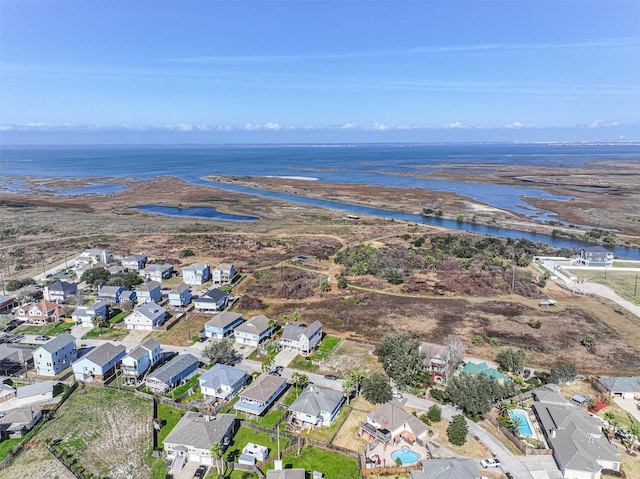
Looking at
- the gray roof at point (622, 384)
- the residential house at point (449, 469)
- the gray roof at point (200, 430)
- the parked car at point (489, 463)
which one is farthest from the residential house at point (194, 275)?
the gray roof at point (622, 384)

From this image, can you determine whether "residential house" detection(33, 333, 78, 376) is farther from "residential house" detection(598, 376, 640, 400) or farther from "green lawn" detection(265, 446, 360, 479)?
"residential house" detection(598, 376, 640, 400)

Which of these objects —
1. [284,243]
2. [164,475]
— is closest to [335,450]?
[164,475]

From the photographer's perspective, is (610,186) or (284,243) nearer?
(284,243)

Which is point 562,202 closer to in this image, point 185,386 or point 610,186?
point 610,186

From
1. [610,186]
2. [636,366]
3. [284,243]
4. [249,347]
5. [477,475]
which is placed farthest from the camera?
[610,186]

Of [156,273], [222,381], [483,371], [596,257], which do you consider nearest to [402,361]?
[483,371]

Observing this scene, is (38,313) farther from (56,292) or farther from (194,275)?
(194,275)
